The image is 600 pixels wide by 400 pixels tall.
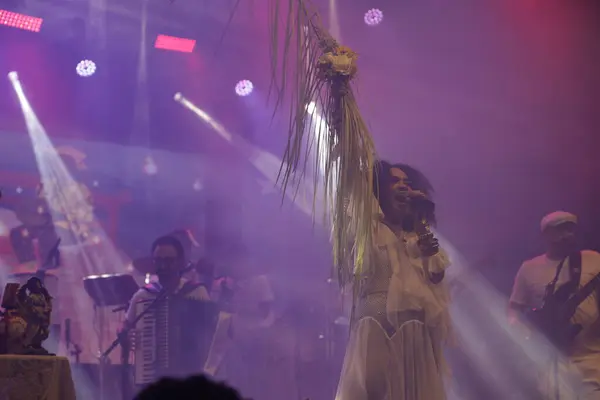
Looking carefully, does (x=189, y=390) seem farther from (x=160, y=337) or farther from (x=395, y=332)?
(x=160, y=337)

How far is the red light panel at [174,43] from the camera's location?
254 inches

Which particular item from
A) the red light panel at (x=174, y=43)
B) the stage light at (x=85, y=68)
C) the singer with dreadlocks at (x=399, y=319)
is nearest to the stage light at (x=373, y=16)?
the red light panel at (x=174, y=43)

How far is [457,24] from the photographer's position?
250 inches

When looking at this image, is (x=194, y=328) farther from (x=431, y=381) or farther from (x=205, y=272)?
(x=431, y=381)

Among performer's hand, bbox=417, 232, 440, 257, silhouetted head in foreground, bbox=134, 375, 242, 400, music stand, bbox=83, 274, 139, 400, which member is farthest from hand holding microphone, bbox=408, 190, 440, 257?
music stand, bbox=83, 274, 139, 400

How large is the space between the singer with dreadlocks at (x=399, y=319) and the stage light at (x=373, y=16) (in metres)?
4.01

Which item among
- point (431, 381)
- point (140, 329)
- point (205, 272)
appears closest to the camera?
point (431, 381)

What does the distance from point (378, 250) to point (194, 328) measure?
293 cm

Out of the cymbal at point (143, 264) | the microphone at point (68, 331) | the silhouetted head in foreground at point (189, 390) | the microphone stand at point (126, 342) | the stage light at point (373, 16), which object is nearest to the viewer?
the silhouetted head in foreground at point (189, 390)

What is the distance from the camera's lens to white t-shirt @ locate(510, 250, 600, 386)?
4387mm

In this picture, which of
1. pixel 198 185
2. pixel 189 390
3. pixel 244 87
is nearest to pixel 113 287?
pixel 198 185

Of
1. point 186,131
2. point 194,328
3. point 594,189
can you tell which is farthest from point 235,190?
point 594,189

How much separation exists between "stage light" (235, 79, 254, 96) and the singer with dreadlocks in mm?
4024

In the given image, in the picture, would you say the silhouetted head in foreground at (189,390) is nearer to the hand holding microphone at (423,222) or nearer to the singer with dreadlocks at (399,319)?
the singer with dreadlocks at (399,319)
